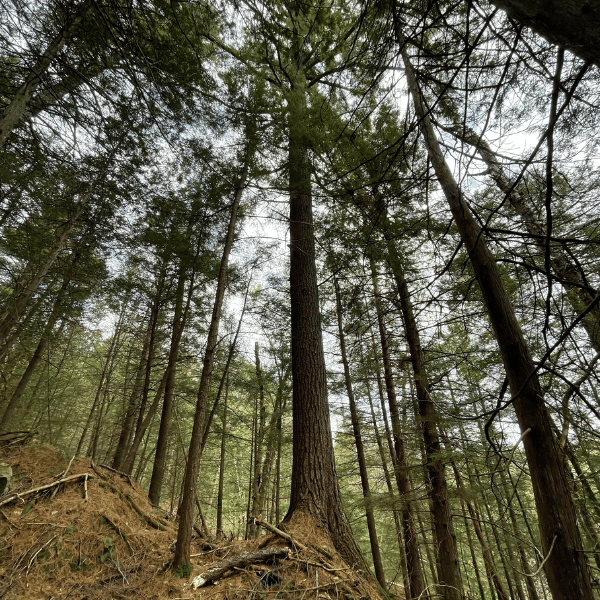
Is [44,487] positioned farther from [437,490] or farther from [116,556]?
[437,490]

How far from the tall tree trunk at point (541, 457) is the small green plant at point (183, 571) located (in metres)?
3.00

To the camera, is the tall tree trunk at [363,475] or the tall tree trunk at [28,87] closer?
the tall tree trunk at [28,87]

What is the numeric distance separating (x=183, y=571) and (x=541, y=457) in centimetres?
325

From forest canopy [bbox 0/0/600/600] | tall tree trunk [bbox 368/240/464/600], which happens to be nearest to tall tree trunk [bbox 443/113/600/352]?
forest canopy [bbox 0/0/600/600]

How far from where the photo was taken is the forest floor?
2.47 meters

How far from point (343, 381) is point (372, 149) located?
19.1 ft

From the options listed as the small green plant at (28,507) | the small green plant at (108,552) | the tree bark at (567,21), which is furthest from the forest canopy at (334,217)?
the small green plant at (28,507)

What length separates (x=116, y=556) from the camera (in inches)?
121

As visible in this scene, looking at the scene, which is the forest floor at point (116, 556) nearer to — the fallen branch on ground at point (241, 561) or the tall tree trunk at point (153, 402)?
the fallen branch on ground at point (241, 561)

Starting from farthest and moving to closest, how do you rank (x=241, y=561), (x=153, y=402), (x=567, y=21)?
1. (x=153, y=402)
2. (x=241, y=561)
3. (x=567, y=21)

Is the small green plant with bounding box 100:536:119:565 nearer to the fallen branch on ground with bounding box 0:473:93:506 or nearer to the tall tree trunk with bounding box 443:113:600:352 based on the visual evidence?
the fallen branch on ground with bounding box 0:473:93:506

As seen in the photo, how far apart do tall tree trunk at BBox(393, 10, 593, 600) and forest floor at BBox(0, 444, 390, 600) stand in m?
2.02

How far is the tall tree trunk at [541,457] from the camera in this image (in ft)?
3.36

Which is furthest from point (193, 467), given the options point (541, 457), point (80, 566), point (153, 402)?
point (153, 402)
